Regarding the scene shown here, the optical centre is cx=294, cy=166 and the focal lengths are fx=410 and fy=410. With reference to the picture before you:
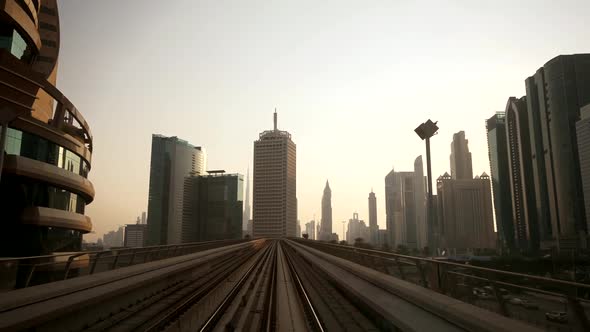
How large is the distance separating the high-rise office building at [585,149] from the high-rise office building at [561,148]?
20.1ft

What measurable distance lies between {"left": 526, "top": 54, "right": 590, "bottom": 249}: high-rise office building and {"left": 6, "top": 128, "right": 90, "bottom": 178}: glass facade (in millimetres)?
141133

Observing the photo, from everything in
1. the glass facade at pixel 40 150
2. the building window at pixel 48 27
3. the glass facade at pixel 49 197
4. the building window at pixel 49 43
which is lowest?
the glass facade at pixel 49 197

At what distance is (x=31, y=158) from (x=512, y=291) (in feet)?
134

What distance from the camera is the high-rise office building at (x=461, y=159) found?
156m

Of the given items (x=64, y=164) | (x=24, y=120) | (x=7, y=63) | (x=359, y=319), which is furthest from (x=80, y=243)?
(x=359, y=319)

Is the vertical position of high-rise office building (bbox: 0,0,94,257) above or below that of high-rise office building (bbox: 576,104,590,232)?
below

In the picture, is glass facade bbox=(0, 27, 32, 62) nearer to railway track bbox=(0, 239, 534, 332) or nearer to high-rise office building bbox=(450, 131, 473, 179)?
railway track bbox=(0, 239, 534, 332)

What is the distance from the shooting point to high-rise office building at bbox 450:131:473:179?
156 metres

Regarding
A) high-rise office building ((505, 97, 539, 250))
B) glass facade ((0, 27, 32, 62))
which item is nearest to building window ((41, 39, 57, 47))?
glass facade ((0, 27, 32, 62))

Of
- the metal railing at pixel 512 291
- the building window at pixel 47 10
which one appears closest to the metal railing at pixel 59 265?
the metal railing at pixel 512 291

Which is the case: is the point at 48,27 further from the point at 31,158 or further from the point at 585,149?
the point at 585,149

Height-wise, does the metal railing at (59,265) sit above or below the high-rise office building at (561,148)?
below

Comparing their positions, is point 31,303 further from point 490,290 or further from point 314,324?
point 490,290

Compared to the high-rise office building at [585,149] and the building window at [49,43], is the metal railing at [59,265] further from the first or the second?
the high-rise office building at [585,149]
